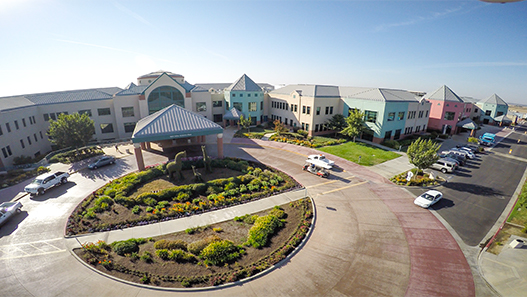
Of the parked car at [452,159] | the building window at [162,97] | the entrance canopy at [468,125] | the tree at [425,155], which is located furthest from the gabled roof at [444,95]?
the building window at [162,97]

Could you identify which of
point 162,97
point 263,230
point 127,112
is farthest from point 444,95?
point 127,112

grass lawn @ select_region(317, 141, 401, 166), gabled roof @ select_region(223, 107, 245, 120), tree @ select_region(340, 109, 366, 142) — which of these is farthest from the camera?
gabled roof @ select_region(223, 107, 245, 120)

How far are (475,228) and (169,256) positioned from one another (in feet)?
81.2

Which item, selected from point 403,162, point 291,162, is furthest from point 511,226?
point 291,162

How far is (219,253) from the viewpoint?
15148 millimetres

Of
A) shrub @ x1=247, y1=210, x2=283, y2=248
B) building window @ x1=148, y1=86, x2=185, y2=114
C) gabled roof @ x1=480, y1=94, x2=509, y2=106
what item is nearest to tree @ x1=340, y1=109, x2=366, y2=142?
shrub @ x1=247, y1=210, x2=283, y2=248

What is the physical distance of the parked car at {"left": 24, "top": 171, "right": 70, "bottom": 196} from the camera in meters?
23.2

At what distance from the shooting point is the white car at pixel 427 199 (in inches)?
878

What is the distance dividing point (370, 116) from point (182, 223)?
39.7 m

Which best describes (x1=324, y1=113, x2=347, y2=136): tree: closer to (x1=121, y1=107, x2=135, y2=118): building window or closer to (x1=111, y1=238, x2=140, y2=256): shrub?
(x1=121, y1=107, x2=135, y2=118): building window

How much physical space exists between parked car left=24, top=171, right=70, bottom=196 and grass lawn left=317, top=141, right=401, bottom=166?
3588 centimetres

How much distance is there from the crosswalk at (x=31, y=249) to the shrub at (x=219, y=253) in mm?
10187

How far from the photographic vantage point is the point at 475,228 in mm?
19547

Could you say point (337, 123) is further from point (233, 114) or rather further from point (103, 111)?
point (103, 111)
